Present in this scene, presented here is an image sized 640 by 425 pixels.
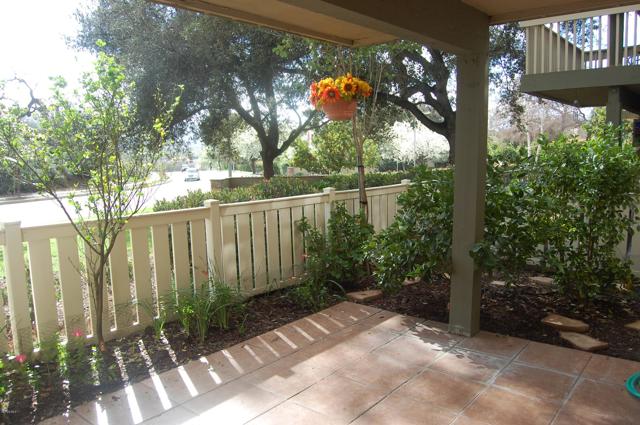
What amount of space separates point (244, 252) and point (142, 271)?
953 millimetres

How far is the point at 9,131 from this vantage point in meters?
2.52

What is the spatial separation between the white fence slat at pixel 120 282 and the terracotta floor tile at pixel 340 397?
1.46 meters

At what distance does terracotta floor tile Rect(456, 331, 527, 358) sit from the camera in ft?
9.75

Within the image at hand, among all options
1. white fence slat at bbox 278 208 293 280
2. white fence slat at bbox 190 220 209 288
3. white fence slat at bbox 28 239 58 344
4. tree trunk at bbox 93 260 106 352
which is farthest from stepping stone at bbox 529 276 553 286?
white fence slat at bbox 28 239 58 344

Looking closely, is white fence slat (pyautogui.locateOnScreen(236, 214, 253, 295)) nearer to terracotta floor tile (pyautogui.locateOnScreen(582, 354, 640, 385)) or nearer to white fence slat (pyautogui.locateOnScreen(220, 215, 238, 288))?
white fence slat (pyautogui.locateOnScreen(220, 215, 238, 288))

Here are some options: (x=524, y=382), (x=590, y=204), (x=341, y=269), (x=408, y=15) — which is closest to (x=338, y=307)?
(x=341, y=269)

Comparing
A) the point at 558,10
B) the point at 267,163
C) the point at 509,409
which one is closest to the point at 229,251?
the point at 509,409

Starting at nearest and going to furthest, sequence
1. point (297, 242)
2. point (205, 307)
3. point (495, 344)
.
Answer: point (495, 344) → point (205, 307) → point (297, 242)

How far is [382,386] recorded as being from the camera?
2547 mm

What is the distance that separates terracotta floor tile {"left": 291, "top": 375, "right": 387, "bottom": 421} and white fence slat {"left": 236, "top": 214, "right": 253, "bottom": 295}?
1577 millimetres

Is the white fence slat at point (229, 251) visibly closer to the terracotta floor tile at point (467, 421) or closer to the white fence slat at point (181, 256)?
the white fence slat at point (181, 256)

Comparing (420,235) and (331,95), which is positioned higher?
(331,95)

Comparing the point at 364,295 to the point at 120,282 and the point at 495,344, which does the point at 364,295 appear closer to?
the point at 495,344

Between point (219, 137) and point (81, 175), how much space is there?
9.54m
